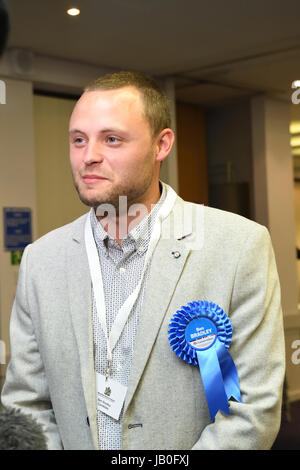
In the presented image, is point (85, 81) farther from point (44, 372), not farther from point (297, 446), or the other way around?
point (44, 372)

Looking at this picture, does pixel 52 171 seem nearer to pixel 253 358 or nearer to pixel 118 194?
pixel 118 194

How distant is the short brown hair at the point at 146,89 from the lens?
1.29m

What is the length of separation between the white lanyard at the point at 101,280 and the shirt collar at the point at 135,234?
1 cm

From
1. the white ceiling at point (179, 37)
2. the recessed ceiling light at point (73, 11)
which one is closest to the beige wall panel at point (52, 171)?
the white ceiling at point (179, 37)

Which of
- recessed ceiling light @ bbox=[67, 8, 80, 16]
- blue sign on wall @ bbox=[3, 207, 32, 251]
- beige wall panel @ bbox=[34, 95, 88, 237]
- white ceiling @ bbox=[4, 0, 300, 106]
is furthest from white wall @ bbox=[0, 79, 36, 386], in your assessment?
recessed ceiling light @ bbox=[67, 8, 80, 16]

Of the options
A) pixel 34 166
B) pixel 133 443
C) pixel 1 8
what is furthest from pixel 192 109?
pixel 133 443

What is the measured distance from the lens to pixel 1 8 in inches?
54.6

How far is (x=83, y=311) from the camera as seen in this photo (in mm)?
1308

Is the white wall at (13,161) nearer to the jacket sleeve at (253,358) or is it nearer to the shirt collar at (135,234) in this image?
the shirt collar at (135,234)

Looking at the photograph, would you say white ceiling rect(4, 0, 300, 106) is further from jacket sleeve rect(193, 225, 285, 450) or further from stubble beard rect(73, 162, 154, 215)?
jacket sleeve rect(193, 225, 285, 450)

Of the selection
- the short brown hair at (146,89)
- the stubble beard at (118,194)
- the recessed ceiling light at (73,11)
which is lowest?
the stubble beard at (118,194)

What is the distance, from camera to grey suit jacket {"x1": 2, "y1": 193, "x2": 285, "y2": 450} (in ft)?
4.02

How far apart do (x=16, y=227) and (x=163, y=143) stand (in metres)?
2.24

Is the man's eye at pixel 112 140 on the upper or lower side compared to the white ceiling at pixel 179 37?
lower
